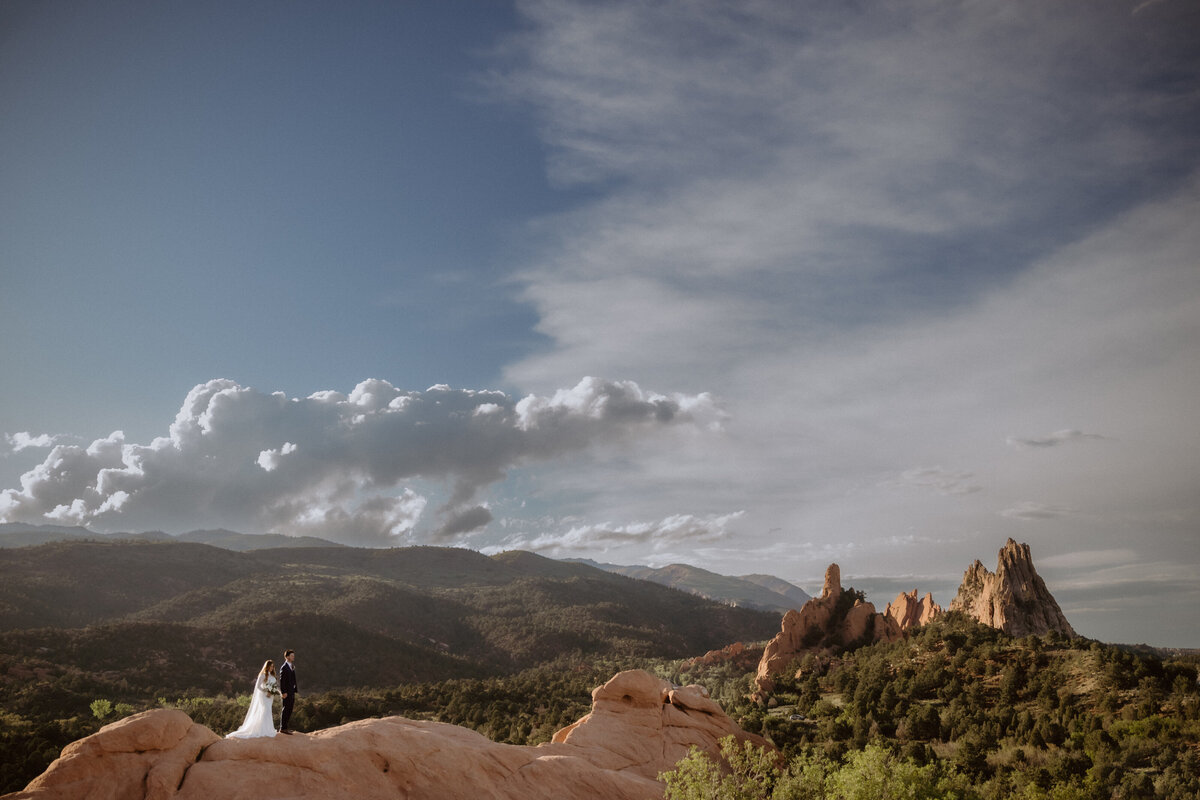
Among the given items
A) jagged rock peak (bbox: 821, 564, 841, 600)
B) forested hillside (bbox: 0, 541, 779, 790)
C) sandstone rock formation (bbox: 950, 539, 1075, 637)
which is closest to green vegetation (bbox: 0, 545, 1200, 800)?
forested hillside (bbox: 0, 541, 779, 790)

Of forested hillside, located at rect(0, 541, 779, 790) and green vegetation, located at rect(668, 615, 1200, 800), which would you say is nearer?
green vegetation, located at rect(668, 615, 1200, 800)

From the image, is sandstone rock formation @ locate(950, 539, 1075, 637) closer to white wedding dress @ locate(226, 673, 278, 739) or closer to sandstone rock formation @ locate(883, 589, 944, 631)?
sandstone rock formation @ locate(883, 589, 944, 631)

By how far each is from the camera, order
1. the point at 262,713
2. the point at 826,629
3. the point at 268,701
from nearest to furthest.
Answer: the point at 262,713 → the point at 268,701 → the point at 826,629

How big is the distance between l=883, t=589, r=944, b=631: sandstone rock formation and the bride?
8028 cm

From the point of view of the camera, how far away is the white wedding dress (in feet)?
78.9

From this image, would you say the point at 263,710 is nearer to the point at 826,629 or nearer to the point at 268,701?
the point at 268,701

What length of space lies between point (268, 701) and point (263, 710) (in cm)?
33

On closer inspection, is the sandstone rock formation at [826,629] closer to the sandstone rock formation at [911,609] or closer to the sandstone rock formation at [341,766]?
the sandstone rock formation at [911,609]

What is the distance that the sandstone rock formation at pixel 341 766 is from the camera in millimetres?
20531

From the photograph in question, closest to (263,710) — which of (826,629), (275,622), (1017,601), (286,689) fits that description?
(286,689)

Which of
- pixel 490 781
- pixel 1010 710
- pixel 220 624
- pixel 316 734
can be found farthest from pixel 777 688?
pixel 220 624

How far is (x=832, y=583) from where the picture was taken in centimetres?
9156

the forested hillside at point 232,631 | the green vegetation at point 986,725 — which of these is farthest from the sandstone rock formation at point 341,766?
the forested hillside at point 232,631

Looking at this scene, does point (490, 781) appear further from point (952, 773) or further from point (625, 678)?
point (952, 773)
